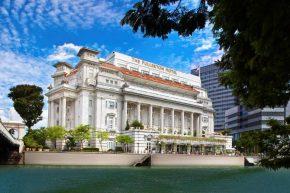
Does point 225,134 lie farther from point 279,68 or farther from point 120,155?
point 279,68

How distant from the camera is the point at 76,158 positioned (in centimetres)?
8931

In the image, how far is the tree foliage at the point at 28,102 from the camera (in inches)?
4227

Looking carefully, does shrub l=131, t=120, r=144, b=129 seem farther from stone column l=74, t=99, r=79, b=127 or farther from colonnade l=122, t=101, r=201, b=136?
stone column l=74, t=99, r=79, b=127

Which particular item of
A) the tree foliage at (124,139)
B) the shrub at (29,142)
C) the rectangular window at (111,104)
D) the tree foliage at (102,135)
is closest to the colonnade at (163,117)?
the rectangular window at (111,104)

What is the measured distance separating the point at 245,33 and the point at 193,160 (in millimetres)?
106677

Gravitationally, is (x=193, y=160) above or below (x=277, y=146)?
below

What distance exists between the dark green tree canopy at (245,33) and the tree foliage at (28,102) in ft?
327

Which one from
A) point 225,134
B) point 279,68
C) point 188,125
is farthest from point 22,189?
point 225,134

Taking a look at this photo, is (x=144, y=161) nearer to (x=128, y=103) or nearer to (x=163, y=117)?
(x=128, y=103)

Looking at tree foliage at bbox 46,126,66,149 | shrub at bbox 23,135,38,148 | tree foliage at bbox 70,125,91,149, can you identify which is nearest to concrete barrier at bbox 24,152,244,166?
shrub at bbox 23,135,38,148

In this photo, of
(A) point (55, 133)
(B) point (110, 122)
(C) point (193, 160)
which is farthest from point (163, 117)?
(A) point (55, 133)

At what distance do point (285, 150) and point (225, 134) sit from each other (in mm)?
146742

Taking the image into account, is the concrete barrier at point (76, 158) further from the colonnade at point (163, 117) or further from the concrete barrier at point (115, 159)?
the colonnade at point (163, 117)

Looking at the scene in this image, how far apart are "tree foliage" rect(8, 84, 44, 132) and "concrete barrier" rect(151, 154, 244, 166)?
31969mm
